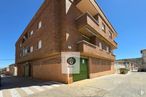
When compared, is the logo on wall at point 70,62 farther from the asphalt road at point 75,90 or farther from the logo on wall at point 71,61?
the asphalt road at point 75,90

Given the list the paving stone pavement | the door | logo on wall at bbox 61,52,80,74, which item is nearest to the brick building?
the door

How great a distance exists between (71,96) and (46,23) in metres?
9.72

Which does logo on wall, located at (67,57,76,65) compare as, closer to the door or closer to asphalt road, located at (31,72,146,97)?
the door

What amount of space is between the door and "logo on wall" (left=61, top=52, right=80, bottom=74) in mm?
556

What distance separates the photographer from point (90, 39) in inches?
724

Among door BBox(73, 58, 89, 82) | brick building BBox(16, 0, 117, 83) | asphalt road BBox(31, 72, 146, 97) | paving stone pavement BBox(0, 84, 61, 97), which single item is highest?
brick building BBox(16, 0, 117, 83)

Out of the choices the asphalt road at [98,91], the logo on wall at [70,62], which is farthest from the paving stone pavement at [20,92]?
the logo on wall at [70,62]

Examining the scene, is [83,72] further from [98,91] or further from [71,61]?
[98,91]

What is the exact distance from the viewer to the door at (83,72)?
14660 millimetres

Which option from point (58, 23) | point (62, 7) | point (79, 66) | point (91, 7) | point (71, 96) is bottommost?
point (71, 96)

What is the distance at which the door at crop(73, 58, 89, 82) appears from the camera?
14.7 metres

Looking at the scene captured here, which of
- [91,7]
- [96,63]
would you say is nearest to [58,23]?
[91,7]

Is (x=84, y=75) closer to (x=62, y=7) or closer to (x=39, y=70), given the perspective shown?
(x=39, y=70)

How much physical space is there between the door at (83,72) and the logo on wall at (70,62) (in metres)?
0.56
